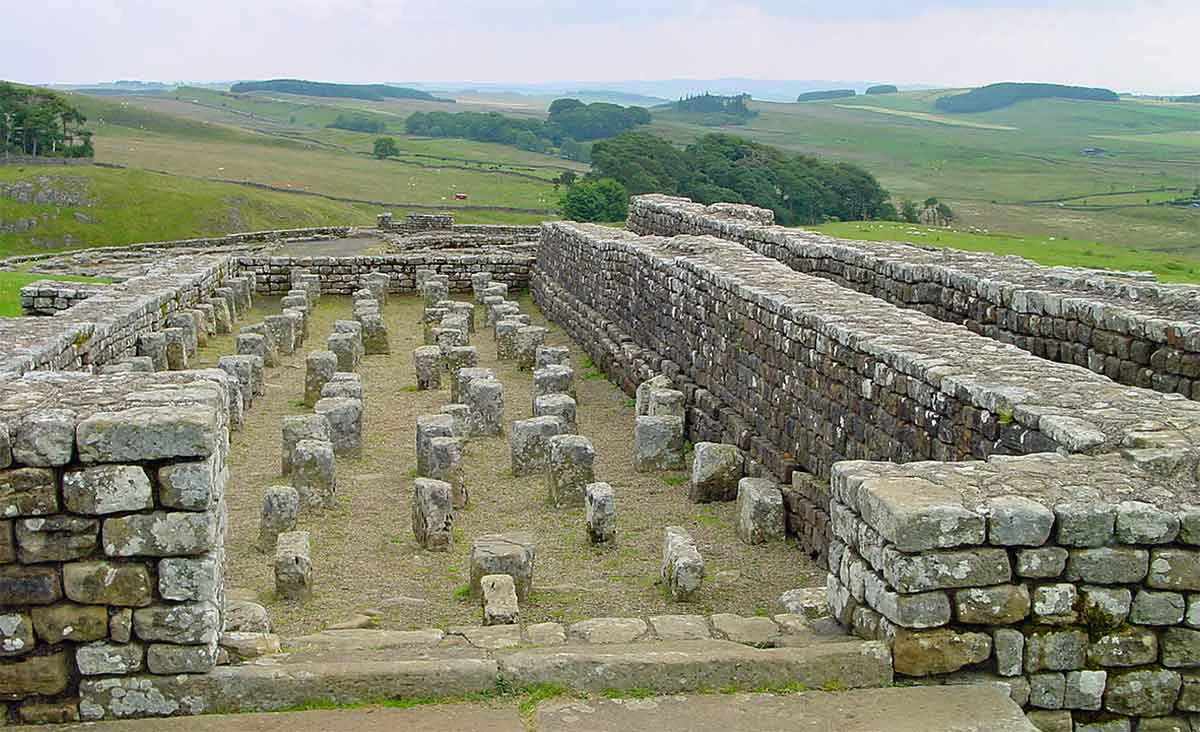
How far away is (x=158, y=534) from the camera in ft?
21.0

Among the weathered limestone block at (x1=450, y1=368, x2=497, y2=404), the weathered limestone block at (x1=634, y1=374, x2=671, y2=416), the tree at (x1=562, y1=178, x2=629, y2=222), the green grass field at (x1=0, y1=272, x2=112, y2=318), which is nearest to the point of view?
the weathered limestone block at (x1=634, y1=374, x2=671, y2=416)

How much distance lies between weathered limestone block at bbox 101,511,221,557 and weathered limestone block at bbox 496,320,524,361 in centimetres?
1445

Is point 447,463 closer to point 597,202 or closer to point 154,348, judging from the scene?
point 154,348

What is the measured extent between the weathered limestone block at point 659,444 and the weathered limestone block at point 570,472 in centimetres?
150

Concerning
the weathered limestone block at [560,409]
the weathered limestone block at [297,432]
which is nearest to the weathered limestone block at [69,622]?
the weathered limestone block at [297,432]

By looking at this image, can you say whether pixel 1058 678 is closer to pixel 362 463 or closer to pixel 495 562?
pixel 495 562

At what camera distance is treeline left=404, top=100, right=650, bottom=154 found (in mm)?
167125

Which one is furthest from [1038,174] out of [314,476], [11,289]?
[314,476]

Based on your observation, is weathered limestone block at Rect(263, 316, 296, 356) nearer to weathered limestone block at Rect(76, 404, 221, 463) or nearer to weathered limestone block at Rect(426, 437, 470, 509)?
weathered limestone block at Rect(426, 437, 470, 509)

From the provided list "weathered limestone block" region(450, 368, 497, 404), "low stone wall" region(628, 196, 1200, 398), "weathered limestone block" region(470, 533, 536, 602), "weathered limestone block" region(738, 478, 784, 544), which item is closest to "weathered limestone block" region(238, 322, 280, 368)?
"weathered limestone block" region(450, 368, 497, 404)

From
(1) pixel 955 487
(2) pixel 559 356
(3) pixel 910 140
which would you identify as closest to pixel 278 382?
(2) pixel 559 356

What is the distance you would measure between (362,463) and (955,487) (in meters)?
8.67

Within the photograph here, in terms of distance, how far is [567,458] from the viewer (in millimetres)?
12359

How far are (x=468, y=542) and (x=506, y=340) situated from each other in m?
10.3
